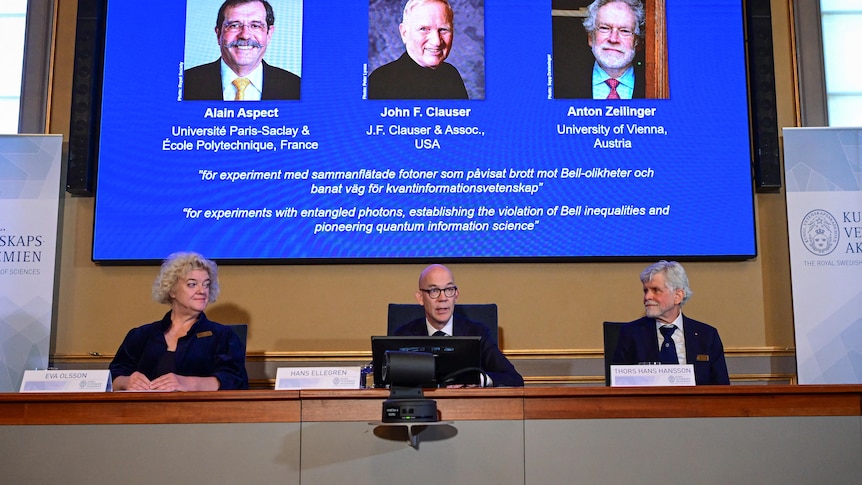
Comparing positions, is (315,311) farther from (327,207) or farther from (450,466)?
(450,466)

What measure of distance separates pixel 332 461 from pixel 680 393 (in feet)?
3.76

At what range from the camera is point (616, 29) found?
490 centimetres

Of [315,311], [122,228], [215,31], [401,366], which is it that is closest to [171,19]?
[215,31]

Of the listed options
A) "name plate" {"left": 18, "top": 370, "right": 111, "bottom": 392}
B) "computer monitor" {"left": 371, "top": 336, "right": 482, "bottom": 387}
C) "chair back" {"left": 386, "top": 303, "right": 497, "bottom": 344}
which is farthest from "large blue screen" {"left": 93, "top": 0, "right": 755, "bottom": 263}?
"computer monitor" {"left": 371, "top": 336, "right": 482, "bottom": 387}

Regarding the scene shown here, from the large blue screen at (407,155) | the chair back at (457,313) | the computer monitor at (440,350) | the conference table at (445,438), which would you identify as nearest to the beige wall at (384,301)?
the large blue screen at (407,155)

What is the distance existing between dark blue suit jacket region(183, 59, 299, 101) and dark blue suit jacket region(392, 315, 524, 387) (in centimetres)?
161

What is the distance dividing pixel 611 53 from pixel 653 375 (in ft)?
7.93

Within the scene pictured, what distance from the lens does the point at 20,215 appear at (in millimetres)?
4668

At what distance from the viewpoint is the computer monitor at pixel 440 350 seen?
2842 mm

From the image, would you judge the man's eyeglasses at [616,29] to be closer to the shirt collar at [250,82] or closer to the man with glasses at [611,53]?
the man with glasses at [611,53]

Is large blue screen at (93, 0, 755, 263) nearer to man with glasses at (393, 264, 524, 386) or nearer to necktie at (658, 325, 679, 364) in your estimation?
man with glasses at (393, 264, 524, 386)

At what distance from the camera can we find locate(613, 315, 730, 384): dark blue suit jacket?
3.78 m

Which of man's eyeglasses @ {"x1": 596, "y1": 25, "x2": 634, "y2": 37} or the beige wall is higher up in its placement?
man's eyeglasses @ {"x1": 596, "y1": 25, "x2": 634, "y2": 37}

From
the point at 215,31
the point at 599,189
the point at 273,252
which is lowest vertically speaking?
the point at 273,252
